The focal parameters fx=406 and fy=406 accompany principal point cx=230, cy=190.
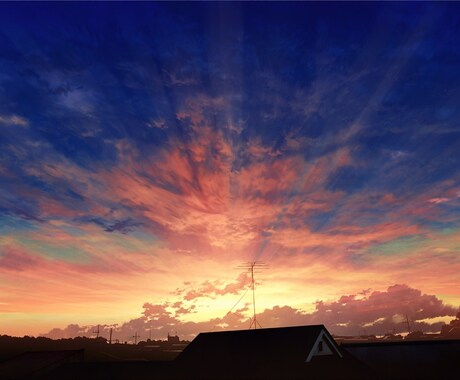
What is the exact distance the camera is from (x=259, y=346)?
129 ft

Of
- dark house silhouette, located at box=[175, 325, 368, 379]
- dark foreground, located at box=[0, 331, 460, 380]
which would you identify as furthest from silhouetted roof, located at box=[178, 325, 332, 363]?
dark foreground, located at box=[0, 331, 460, 380]

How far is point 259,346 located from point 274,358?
349 cm

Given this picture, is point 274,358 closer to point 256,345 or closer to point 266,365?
point 266,365

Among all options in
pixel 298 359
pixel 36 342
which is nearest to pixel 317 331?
pixel 298 359

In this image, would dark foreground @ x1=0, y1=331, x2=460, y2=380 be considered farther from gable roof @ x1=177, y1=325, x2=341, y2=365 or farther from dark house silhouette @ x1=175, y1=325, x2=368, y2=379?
gable roof @ x1=177, y1=325, x2=341, y2=365

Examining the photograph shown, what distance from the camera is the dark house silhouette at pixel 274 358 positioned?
34.0m

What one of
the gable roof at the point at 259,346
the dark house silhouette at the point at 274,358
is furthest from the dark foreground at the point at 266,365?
the gable roof at the point at 259,346

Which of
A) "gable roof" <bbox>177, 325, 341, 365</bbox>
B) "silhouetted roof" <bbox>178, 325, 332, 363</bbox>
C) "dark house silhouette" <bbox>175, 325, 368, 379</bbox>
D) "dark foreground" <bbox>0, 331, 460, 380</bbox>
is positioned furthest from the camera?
"silhouetted roof" <bbox>178, 325, 332, 363</bbox>

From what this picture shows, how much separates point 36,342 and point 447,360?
177391mm

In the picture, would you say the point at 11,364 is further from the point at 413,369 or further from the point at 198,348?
the point at 413,369

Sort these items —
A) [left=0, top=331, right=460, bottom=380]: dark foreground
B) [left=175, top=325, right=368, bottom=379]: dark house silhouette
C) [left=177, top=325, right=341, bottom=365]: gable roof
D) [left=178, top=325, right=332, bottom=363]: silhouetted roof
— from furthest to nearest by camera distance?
[left=178, top=325, right=332, bottom=363]: silhouetted roof < [left=177, top=325, right=341, bottom=365]: gable roof < [left=0, top=331, right=460, bottom=380]: dark foreground < [left=175, top=325, right=368, bottom=379]: dark house silhouette

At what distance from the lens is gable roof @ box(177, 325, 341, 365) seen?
35.9 m

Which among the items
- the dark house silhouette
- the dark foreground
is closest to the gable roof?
the dark house silhouette

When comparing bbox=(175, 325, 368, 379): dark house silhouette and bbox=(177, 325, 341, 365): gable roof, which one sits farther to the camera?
bbox=(177, 325, 341, 365): gable roof
